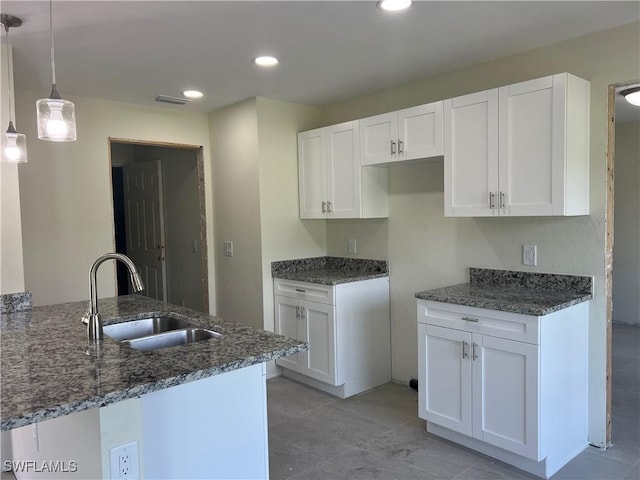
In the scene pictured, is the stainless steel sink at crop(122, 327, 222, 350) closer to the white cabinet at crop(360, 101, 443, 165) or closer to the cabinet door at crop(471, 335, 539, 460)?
the cabinet door at crop(471, 335, 539, 460)

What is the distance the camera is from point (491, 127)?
2.77 m

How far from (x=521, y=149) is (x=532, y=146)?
0.06 meters

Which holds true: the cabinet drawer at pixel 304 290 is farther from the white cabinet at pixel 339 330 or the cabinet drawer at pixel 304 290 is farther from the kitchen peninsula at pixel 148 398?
the kitchen peninsula at pixel 148 398

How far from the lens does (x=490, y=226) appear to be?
10.5 ft

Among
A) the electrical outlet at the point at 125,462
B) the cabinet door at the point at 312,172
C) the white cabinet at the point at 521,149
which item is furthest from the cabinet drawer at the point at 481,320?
the electrical outlet at the point at 125,462

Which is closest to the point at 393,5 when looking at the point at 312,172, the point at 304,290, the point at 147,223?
the point at 312,172

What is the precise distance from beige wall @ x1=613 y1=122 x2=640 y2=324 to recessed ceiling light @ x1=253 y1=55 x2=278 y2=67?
449 cm

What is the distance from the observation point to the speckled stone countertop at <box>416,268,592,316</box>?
2490 mm

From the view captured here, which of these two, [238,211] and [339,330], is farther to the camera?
[238,211]

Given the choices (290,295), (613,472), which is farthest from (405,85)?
(613,472)

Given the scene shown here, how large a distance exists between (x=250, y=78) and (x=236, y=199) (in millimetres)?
1162

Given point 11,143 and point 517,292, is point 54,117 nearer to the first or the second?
point 11,143

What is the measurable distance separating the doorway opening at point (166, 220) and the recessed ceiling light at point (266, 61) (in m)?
1.57

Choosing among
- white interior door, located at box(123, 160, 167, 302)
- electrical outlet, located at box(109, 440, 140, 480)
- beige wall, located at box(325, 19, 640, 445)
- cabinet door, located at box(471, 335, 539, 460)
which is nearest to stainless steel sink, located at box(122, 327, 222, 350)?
electrical outlet, located at box(109, 440, 140, 480)
